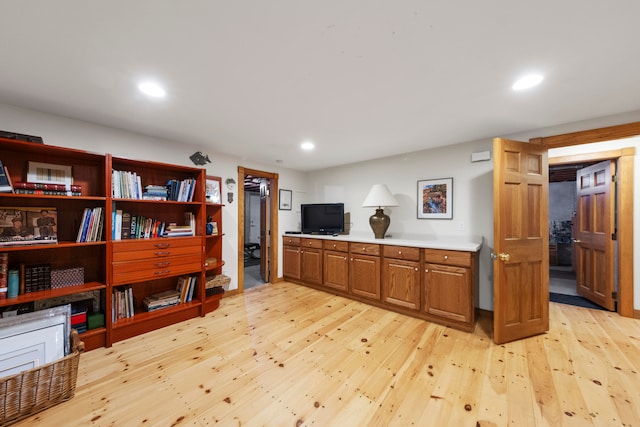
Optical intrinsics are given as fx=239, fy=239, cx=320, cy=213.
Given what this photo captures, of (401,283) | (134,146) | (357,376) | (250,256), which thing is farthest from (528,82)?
(250,256)

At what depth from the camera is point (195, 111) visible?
2.17 metres

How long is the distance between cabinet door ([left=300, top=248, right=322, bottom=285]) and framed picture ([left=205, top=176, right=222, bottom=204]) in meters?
1.63

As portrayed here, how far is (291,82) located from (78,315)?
272 centimetres

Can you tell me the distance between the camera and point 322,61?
147 cm

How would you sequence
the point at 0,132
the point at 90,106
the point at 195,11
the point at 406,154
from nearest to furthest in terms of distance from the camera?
the point at 195,11
the point at 0,132
the point at 90,106
the point at 406,154

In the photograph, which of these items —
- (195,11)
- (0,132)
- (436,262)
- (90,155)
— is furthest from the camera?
(436,262)

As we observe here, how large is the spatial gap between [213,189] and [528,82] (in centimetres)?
350

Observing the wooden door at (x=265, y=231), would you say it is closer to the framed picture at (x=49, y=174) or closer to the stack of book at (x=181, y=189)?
the stack of book at (x=181, y=189)

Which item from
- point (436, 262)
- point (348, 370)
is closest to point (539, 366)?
point (436, 262)

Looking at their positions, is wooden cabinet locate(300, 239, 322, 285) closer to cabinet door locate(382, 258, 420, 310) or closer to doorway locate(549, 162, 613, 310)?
cabinet door locate(382, 258, 420, 310)

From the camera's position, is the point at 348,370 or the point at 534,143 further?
the point at 534,143

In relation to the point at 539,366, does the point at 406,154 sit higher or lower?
higher

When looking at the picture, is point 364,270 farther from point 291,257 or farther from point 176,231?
point 176,231

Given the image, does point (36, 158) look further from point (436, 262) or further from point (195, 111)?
point (436, 262)
